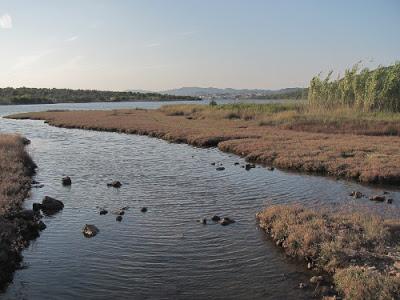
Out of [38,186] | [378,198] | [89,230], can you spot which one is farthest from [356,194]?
[38,186]

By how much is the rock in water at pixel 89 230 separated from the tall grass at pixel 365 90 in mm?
40136

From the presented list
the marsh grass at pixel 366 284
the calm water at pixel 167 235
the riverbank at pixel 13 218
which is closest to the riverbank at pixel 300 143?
the calm water at pixel 167 235

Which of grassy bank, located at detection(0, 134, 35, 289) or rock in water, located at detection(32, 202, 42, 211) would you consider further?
rock in water, located at detection(32, 202, 42, 211)

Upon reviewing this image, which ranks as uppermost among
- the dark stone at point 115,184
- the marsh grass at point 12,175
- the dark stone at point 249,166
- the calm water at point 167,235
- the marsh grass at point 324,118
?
the marsh grass at point 324,118

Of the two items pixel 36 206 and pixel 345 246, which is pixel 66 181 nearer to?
pixel 36 206

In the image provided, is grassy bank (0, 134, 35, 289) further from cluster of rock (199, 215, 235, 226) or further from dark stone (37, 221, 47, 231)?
cluster of rock (199, 215, 235, 226)

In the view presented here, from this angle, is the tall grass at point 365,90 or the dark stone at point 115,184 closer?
the dark stone at point 115,184

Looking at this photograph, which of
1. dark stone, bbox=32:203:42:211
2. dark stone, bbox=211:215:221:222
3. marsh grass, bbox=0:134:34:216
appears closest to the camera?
dark stone, bbox=211:215:221:222

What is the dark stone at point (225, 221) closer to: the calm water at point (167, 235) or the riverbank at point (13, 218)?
the calm water at point (167, 235)

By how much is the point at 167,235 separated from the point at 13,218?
19.6 ft

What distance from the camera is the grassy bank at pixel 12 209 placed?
14.1m

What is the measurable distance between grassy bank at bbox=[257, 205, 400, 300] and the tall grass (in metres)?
35.9

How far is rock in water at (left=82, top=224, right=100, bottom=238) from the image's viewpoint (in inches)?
667

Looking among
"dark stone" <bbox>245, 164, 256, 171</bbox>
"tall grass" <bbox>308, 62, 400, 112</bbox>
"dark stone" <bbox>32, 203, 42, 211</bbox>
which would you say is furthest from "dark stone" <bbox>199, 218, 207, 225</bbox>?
"tall grass" <bbox>308, 62, 400, 112</bbox>
